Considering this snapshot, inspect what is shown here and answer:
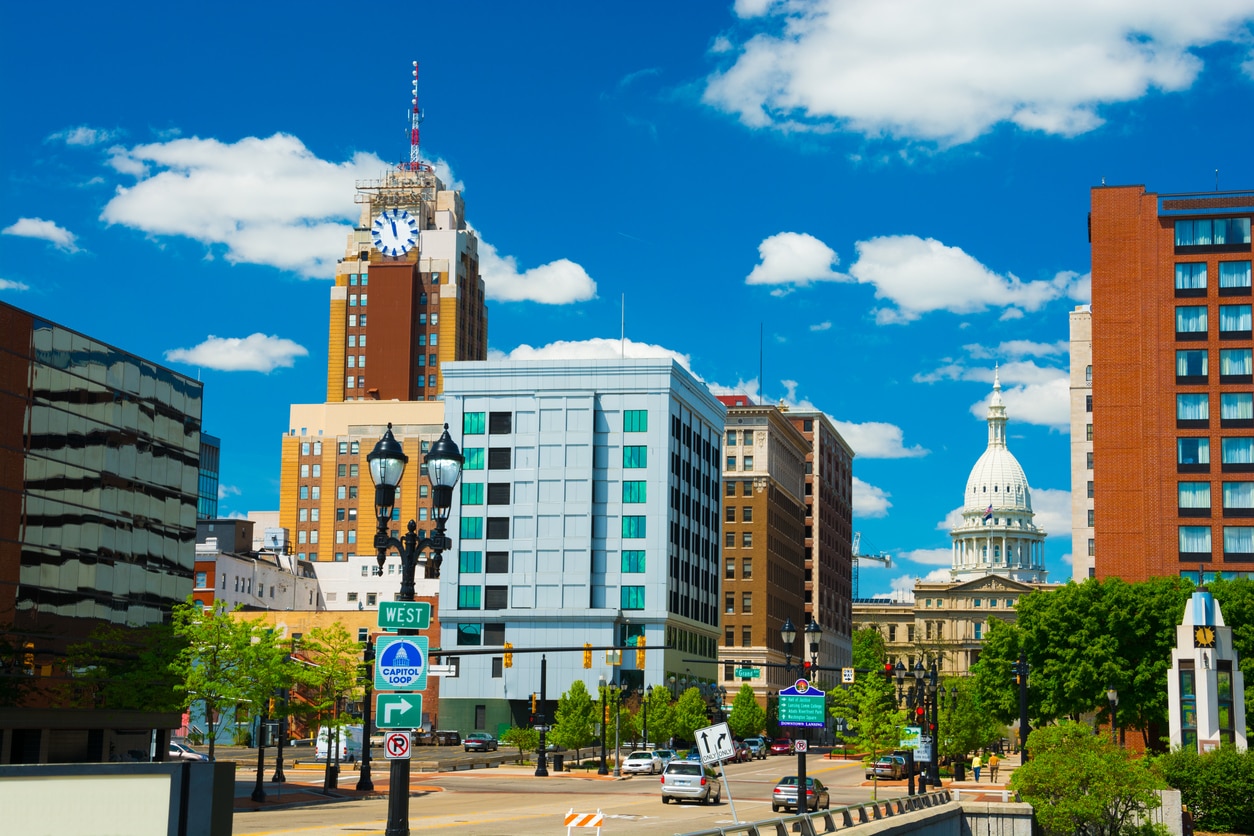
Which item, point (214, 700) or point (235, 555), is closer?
point (214, 700)

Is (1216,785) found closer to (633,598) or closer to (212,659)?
(212,659)

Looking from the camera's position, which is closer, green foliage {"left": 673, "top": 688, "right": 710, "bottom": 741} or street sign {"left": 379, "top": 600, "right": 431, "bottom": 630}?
street sign {"left": 379, "top": 600, "right": 431, "bottom": 630}

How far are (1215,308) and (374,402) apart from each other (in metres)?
107

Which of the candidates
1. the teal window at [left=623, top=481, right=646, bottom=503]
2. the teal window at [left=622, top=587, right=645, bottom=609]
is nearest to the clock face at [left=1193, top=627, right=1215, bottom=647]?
the teal window at [left=622, top=587, right=645, bottom=609]

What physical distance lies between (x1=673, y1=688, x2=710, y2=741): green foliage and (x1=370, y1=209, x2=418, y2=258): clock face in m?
106

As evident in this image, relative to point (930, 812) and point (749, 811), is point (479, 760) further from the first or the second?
point (930, 812)

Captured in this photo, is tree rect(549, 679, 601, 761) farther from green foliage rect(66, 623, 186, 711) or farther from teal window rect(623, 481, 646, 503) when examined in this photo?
green foliage rect(66, 623, 186, 711)

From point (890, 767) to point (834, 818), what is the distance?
46.2 metres

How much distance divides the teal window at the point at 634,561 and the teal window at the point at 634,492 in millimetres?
4273

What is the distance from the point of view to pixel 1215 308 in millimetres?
102750

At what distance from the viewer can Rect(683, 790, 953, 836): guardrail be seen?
25659 mm

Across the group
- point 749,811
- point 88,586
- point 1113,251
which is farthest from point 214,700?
point 1113,251

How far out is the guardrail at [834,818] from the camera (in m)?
25.7

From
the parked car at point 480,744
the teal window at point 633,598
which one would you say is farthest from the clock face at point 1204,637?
the teal window at point 633,598
